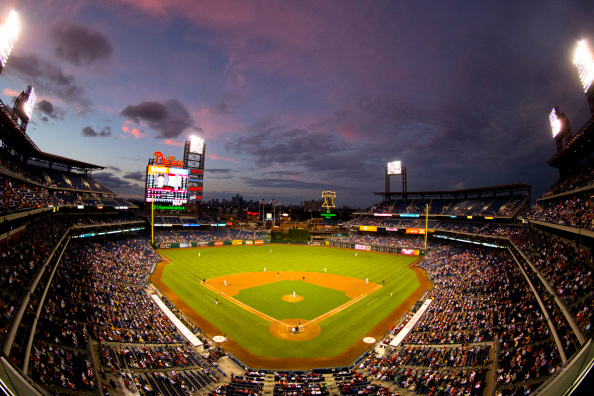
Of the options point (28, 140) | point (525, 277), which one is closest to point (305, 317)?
point (525, 277)

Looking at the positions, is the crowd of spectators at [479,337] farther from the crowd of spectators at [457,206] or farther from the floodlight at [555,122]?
the crowd of spectators at [457,206]

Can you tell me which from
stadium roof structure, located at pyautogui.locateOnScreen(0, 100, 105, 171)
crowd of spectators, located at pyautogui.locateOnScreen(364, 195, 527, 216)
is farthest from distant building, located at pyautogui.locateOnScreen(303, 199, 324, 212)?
stadium roof structure, located at pyautogui.locateOnScreen(0, 100, 105, 171)

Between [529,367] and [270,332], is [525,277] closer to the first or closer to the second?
[529,367]

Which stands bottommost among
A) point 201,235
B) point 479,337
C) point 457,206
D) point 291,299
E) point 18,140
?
point 291,299

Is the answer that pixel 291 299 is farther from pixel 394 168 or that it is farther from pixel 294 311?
pixel 394 168

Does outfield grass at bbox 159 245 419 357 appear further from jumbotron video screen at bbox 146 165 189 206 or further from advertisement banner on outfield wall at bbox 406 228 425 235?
jumbotron video screen at bbox 146 165 189 206

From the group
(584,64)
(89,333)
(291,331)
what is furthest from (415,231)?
(89,333)
